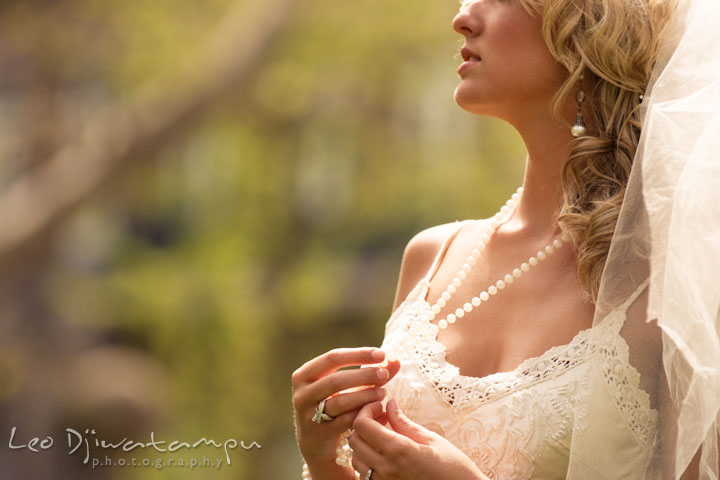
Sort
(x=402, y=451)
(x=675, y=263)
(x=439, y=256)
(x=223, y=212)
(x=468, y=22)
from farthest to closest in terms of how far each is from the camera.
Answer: (x=223, y=212) < (x=439, y=256) < (x=468, y=22) < (x=402, y=451) < (x=675, y=263)

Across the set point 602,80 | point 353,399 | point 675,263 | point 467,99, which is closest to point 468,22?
point 467,99

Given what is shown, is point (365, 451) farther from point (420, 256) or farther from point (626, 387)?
point (420, 256)

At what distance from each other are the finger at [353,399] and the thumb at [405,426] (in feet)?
0.15

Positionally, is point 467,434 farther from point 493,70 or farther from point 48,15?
point 48,15

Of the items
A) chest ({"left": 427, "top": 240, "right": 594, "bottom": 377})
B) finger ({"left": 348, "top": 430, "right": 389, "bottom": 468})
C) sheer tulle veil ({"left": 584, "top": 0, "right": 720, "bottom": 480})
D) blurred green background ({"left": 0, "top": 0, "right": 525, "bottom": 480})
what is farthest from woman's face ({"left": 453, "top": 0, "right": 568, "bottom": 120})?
blurred green background ({"left": 0, "top": 0, "right": 525, "bottom": 480})

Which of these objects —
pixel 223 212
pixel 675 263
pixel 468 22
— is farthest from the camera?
pixel 223 212

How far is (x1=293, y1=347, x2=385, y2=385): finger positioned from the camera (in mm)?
1880

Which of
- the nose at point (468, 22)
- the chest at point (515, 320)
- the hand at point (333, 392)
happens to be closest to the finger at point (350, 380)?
the hand at point (333, 392)

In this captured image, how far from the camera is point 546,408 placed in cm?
192

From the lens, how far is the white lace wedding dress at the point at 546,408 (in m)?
1.83

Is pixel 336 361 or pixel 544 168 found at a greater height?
pixel 544 168

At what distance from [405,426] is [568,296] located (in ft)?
1.64

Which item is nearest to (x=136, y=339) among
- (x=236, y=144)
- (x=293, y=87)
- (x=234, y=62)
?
(x=236, y=144)

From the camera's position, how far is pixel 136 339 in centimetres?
997
